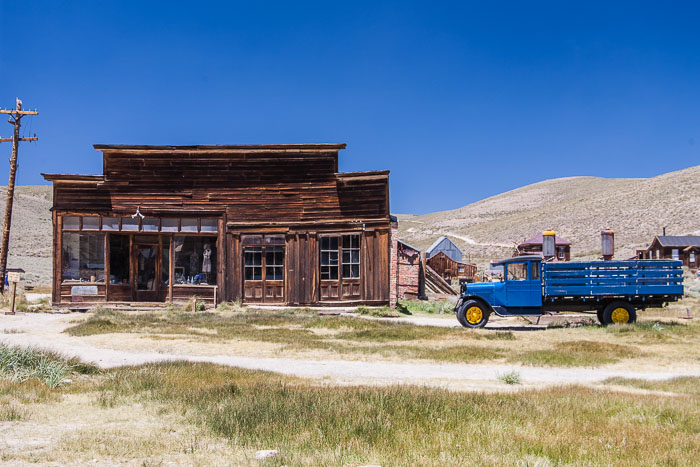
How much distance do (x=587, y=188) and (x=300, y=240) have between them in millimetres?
150959

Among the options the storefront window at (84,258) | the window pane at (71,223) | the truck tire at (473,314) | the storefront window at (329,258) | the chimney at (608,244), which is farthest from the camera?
the storefront window at (84,258)

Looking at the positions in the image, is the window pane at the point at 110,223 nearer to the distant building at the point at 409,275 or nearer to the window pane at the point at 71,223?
the window pane at the point at 71,223

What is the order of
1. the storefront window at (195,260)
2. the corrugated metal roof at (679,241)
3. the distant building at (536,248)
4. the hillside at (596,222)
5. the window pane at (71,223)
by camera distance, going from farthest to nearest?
the hillside at (596,222) → the corrugated metal roof at (679,241) → the distant building at (536,248) → the storefront window at (195,260) → the window pane at (71,223)

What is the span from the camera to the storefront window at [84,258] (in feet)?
78.7

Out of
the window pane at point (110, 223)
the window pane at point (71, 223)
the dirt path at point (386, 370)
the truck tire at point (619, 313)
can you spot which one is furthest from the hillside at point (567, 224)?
the truck tire at point (619, 313)

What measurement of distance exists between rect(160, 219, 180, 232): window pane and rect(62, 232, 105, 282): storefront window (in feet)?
8.07

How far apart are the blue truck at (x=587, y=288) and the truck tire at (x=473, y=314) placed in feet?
0.70

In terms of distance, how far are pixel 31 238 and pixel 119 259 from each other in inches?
2376

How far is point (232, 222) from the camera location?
2381cm

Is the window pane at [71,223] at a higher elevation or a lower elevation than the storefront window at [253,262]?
higher

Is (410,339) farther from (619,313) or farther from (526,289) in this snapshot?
(619,313)

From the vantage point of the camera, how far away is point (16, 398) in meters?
7.62

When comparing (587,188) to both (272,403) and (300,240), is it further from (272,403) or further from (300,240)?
(272,403)

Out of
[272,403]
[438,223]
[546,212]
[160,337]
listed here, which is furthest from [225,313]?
[438,223]
